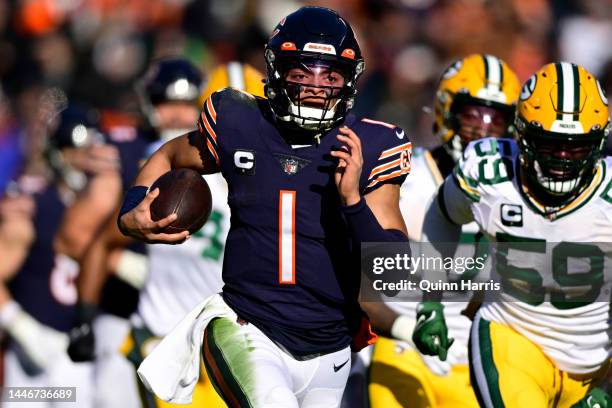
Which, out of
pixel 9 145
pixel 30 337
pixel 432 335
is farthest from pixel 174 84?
pixel 9 145

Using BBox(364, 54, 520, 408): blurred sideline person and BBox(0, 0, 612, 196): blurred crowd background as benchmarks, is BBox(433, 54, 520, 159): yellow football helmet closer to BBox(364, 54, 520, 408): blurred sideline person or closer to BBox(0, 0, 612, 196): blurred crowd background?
BBox(364, 54, 520, 408): blurred sideline person

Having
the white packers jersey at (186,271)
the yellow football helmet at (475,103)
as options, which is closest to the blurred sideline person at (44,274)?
the white packers jersey at (186,271)

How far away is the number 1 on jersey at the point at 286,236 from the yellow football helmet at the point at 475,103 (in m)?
1.91

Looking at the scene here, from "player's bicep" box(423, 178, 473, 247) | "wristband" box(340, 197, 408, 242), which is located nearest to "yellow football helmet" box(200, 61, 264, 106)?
"player's bicep" box(423, 178, 473, 247)

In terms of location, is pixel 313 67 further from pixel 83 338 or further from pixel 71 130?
pixel 71 130

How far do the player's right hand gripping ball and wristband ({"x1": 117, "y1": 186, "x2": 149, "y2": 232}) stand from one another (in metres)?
1.26

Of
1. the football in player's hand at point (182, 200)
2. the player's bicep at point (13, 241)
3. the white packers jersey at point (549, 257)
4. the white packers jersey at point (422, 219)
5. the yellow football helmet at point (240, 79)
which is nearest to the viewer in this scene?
the football in player's hand at point (182, 200)

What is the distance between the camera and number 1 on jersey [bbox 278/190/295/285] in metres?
4.68

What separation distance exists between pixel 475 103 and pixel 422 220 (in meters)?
0.80

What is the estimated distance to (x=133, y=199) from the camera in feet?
15.7

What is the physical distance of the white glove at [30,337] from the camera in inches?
309

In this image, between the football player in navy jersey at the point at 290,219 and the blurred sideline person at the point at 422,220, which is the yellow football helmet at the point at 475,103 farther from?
the football player in navy jersey at the point at 290,219

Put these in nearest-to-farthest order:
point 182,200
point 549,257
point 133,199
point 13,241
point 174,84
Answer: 1. point 182,200
2. point 133,199
3. point 549,257
4. point 174,84
5. point 13,241

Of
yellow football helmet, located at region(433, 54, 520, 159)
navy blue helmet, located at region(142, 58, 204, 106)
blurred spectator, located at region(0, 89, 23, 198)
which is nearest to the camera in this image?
yellow football helmet, located at region(433, 54, 520, 159)
